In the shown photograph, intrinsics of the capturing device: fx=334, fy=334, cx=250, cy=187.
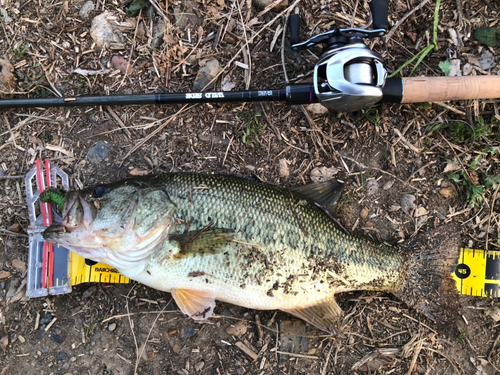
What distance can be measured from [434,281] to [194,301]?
212cm

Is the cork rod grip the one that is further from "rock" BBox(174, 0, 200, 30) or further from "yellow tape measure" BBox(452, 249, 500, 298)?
"rock" BBox(174, 0, 200, 30)

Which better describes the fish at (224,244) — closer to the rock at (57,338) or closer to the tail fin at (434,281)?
the tail fin at (434,281)

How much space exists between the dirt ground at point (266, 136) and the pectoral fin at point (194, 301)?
1.31ft

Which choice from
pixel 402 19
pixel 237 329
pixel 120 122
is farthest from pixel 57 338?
pixel 402 19

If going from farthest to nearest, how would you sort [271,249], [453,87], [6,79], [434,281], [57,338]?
[6,79]
[57,338]
[434,281]
[453,87]
[271,249]

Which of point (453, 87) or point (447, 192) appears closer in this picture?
point (453, 87)

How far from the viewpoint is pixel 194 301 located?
9.07ft

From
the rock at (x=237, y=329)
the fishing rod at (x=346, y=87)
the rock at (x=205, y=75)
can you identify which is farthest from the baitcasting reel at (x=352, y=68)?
the rock at (x=237, y=329)

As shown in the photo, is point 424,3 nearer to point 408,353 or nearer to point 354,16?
point 354,16

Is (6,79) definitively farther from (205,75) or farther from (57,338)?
Result: (57,338)

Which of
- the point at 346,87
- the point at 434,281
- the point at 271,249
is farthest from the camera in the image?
the point at 434,281

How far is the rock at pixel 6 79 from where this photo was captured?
3207 millimetres

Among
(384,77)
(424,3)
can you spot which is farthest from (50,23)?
(424,3)

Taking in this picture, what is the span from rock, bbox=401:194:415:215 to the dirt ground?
0.01 meters
